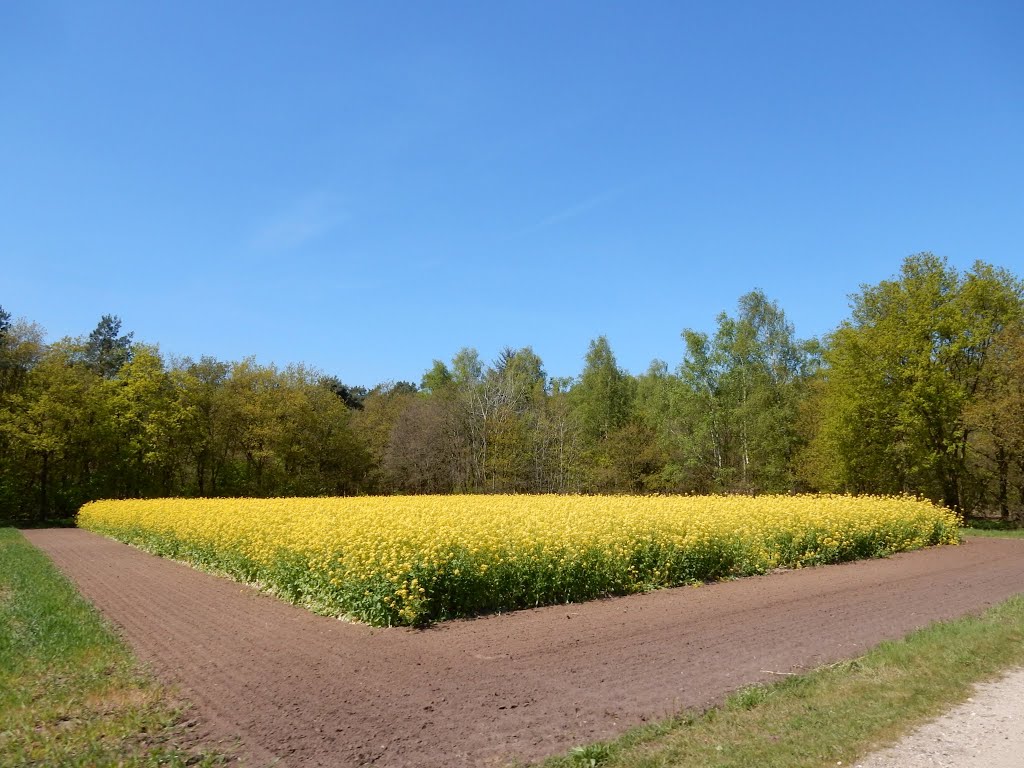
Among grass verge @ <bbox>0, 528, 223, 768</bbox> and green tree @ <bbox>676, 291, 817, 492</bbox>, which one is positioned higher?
green tree @ <bbox>676, 291, 817, 492</bbox>

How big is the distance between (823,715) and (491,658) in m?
3.60

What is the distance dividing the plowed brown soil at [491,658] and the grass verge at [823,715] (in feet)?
1.17

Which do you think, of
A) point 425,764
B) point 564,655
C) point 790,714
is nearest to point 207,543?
point 564,655

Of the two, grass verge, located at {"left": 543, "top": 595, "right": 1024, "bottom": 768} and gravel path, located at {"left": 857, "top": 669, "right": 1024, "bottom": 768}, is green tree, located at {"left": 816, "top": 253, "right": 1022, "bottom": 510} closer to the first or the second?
grass verge, located at {"left": 543, "top": 595, "right": 1024, "bottom": 768}

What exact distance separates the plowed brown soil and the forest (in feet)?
64.9

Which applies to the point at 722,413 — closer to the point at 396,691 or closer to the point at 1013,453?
the point at 1013,453

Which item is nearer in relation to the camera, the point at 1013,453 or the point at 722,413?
the point at 1013,453

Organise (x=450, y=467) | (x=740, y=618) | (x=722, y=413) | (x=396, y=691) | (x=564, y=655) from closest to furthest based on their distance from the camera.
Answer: (x=396, y=691), (x=564, y=655), (x=740, y=618), (x=722, y=413), (x=450, y=467)

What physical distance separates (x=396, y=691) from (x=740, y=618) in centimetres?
543

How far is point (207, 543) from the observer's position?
56.4 feet

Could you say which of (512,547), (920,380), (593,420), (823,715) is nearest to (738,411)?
(920,380)

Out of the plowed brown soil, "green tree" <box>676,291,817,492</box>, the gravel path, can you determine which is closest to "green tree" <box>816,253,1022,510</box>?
"green tree" <box>676,291,817,492</box>

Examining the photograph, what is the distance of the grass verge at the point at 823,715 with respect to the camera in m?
4.57

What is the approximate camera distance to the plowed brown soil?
5.29m
